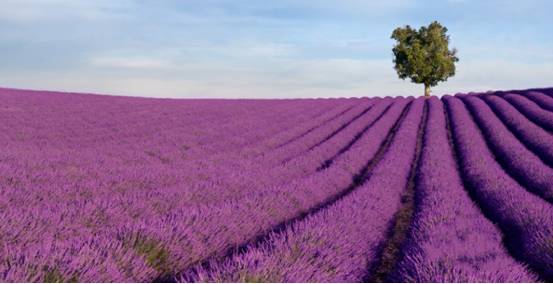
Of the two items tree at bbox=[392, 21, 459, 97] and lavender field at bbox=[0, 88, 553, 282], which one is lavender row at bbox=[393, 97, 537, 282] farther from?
tree at bbox=[392, 21, 459, 97]

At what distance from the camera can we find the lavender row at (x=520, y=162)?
9531mm

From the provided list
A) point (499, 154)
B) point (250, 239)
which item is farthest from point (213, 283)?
point (499, 154)

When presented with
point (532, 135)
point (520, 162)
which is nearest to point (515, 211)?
point (520, 162)

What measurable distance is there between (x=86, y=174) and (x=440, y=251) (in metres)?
5.23

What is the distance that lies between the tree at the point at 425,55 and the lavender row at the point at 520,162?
3209cm

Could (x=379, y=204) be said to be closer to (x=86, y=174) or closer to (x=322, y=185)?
(x=322, y=185)

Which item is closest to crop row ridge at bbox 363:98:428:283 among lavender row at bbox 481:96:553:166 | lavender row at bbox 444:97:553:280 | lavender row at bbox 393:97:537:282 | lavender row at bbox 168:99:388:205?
lavender row at bbox 393:97:537:282

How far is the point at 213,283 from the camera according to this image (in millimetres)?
3143

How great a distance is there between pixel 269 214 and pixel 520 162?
7.14 m

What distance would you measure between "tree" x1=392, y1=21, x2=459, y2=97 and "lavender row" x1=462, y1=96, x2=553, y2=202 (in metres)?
32.1

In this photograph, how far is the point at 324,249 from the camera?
175 inches

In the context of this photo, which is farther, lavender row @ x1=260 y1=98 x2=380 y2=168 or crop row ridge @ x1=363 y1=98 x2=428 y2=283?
lavender row @ x1=260 y1=98 x2=380 y2=168

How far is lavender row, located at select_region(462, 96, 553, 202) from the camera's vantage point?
375 inches

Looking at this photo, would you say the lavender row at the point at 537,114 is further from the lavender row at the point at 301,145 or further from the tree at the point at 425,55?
the tree at the point at 425,55
